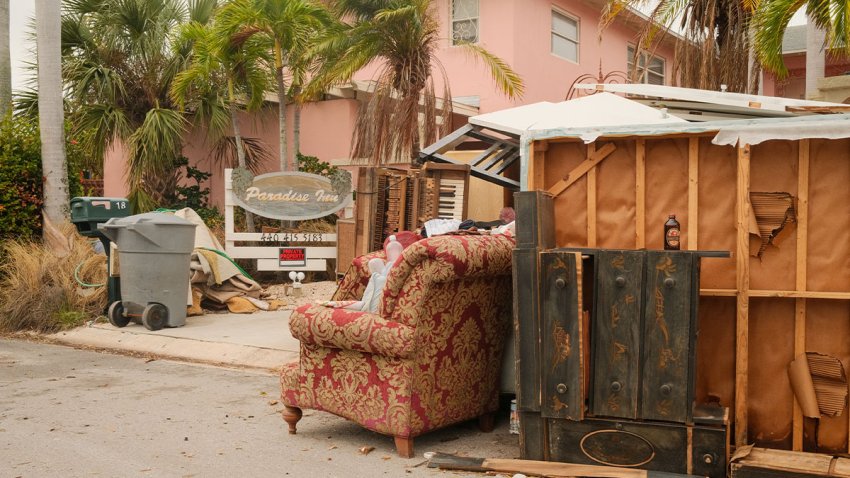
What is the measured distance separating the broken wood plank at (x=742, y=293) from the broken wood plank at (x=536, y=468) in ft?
1.82

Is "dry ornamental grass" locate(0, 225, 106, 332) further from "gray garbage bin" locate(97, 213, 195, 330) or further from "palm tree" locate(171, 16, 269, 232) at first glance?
"palm tree" locate(171, 16, 269, 232)

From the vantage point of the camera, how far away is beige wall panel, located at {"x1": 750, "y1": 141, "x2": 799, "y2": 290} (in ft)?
16.6

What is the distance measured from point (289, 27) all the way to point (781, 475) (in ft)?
34.9

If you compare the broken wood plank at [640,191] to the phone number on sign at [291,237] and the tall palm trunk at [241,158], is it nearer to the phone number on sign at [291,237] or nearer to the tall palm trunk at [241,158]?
the phone number on sign at [291,237]

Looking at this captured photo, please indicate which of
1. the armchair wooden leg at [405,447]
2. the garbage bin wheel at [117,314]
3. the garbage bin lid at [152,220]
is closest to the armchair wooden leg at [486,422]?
the armchair wooden leg at [405,447]

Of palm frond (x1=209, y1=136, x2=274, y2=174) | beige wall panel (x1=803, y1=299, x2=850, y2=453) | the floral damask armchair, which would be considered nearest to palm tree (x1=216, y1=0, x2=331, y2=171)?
palm frond (x1=209, y1=136, x2=274, y2=174)

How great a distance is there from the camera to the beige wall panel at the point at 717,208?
5.22m

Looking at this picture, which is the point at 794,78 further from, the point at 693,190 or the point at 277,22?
the point at 693,190

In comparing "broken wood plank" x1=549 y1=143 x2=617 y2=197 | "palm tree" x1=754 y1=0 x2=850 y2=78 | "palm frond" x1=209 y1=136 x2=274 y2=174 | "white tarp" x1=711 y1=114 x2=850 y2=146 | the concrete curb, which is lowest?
the concrete curb

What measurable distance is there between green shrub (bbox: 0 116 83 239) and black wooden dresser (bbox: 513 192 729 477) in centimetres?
1025

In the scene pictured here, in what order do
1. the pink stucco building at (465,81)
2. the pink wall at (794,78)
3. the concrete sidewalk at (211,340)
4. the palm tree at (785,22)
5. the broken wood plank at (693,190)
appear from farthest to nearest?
the pink wall at (794,78) < the pink stucco building at (465,81) < the palm tree at (785,22) < the concrete sidewalk at (211,340) < the broken wood plank at (693,190)

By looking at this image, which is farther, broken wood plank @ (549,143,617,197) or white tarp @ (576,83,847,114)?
white tarp @ (576,83,847,114)

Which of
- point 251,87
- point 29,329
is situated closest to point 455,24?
point 251,87

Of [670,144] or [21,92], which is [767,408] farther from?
[21,92]
